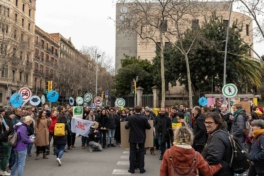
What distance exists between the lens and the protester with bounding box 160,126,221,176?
123 inches

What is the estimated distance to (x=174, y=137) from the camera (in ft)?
10.8

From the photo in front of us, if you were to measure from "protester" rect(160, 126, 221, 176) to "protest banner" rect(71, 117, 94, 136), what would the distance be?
27.5ft

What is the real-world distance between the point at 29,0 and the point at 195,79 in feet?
128

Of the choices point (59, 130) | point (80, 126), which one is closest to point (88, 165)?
point (59, 130)

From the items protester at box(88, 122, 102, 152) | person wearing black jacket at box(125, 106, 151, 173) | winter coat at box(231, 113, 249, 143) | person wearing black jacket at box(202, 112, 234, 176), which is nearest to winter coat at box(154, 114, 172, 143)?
person wearing black jacket at box(125, 106, 151, 173)

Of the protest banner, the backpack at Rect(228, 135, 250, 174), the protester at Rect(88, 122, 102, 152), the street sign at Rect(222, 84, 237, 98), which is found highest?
the street sign at Rect(222, 84, 237, 98)

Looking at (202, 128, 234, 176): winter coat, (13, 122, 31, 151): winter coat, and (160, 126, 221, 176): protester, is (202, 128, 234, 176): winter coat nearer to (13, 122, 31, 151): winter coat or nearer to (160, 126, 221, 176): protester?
(160, 126, 221, 176): protester

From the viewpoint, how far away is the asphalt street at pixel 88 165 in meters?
7.44

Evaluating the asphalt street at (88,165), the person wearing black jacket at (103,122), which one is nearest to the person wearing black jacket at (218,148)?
the asphalt street at (88,165)

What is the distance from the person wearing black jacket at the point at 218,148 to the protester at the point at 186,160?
9 centimetres

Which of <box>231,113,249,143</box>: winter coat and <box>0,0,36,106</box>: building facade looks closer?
<box>231,113,249,143</box>: winter coat

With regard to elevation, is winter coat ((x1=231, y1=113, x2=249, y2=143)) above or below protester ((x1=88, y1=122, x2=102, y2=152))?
above

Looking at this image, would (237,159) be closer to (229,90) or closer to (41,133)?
(41,133)

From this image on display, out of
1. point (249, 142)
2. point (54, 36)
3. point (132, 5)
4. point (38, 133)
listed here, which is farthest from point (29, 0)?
point (249, 142)
